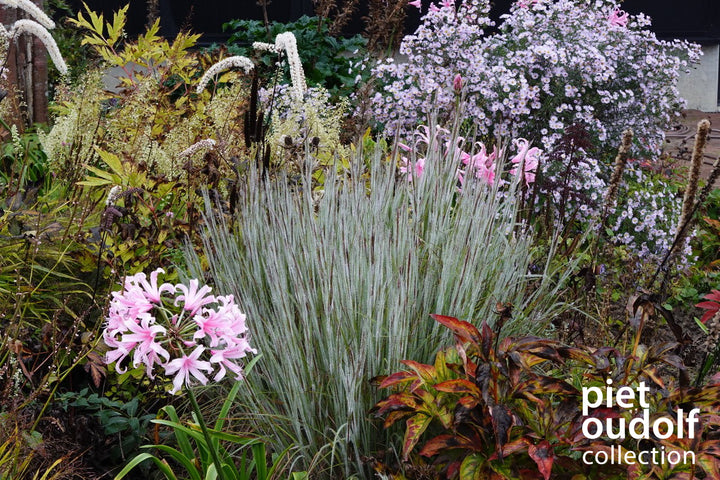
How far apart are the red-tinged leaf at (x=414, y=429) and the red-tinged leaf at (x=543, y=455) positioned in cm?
28

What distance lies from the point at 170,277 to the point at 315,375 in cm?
95

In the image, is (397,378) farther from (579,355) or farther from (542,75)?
(542,75)

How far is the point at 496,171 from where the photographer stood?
10.9 ft

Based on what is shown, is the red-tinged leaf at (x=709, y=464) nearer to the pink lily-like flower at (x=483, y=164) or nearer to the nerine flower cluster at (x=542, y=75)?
the pink lily-like flower at (x=483, y=164)

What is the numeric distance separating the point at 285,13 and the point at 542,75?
6505mm

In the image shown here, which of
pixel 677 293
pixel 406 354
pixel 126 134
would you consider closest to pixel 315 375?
pixel 406 354

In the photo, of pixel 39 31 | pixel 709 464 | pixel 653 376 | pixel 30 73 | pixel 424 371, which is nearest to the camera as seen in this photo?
pixel 709 464

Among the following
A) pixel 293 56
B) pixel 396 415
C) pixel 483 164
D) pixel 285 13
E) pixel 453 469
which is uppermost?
pixel 293 56

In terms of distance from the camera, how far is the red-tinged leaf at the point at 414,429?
210cm

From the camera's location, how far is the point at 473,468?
7.07 ft

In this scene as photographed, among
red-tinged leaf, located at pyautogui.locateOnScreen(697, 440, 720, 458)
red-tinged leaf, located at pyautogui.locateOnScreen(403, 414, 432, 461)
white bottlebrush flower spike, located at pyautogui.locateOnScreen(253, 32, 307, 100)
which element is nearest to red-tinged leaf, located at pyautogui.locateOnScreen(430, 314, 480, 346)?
red-tinged leaf, located at pyautogui.locateOnScreen(403, 414, 432, 461)

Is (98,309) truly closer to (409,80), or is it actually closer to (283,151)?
(283,151)

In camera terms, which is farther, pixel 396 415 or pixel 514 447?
pixel 396 415

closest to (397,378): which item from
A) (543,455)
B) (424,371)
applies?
(424,371)
